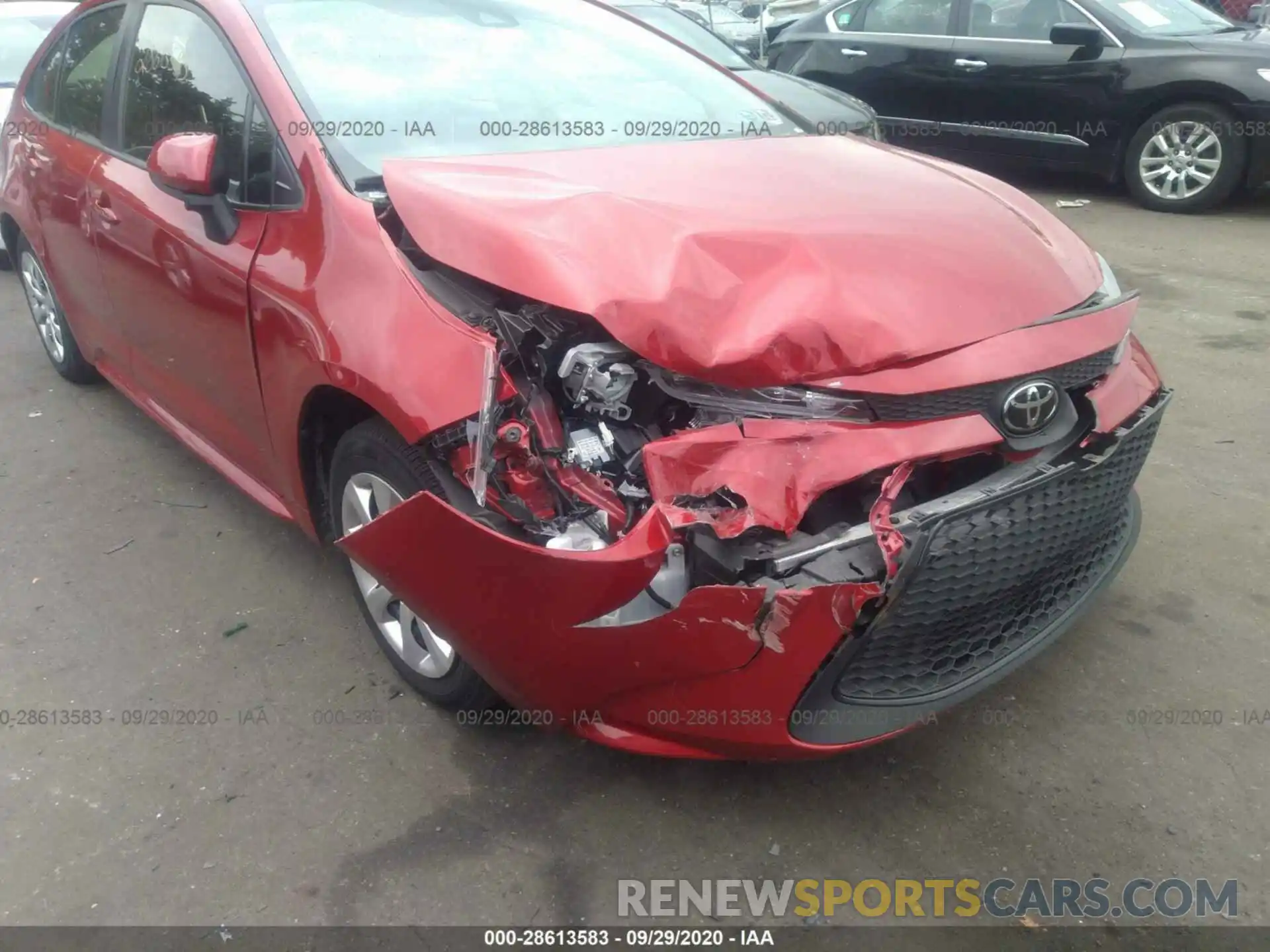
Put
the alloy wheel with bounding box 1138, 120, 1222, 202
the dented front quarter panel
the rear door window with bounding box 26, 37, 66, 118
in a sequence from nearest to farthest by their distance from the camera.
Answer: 1. the dented front quarter panel
2. the rear door window with bounding box 26, 37, 66, 118
3. the alloy wheel with bounding box 1138, 120, 1222, 202

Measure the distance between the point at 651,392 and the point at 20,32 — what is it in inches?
297

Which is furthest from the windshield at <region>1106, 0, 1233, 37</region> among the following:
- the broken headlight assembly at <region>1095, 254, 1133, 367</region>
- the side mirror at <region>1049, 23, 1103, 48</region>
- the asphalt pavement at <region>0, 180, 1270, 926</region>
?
the broken headlight assembly at <region>1095, 254, 1133, 367</region>

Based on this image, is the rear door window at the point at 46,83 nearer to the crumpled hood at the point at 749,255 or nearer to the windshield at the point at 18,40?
the crumpled hood at the point at 749,255

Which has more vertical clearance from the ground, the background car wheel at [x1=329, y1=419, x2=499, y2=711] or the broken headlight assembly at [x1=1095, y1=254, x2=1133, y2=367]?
the broken headlight assembly at [x1=1095, y1=254, x2=1133, y2=367]

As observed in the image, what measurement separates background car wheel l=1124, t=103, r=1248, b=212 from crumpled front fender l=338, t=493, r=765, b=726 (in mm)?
6612

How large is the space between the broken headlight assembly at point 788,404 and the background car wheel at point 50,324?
342cm

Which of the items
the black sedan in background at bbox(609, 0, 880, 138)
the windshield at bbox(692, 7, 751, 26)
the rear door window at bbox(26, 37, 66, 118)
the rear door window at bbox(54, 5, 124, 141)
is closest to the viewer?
the rear door window at bbox(54, 5, 124, 141)

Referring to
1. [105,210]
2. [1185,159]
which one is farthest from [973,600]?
[1185,159]

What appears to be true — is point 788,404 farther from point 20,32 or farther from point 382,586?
point 20,32

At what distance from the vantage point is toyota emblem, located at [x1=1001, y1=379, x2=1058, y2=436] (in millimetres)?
1902

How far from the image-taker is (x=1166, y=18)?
23.4ft

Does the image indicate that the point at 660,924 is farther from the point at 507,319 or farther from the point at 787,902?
the point at 507,319

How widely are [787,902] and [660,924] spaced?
0.27m

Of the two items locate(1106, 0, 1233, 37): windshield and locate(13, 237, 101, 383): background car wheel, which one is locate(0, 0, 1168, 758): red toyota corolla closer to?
locate(13, 237, 101, 383): background car wheel
